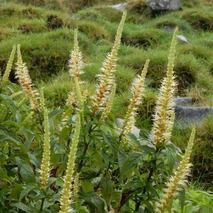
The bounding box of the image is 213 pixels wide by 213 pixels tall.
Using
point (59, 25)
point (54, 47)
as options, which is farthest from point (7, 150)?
point (59, 25)

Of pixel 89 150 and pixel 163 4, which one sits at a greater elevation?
pixel 89 150

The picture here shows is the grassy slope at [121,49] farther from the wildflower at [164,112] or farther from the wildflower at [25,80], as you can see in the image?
the wildflower at [164,112]

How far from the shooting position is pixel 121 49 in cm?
1557

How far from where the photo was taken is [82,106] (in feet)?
10.3

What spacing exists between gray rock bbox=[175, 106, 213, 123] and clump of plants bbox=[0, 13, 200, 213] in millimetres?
5802

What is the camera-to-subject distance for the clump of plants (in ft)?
9.94

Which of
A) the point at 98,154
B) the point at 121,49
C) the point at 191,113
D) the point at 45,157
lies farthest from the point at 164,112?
the point at 121,49

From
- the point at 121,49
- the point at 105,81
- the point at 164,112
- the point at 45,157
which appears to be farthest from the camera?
the point at 121,49

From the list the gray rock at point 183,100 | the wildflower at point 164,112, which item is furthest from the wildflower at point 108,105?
the gray rock at point 183,100

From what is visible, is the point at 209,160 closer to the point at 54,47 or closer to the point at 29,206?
the point at 29,206

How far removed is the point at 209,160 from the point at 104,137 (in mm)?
4992

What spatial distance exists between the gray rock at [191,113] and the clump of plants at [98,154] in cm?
580

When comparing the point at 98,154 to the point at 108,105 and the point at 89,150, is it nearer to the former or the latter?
the point at 89,150

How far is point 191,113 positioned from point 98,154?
6197mm
